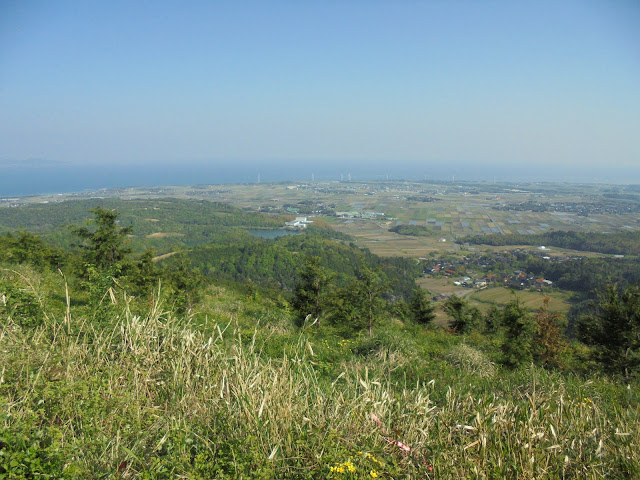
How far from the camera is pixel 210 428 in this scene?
7.41 feet

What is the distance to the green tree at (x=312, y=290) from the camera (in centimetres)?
1179

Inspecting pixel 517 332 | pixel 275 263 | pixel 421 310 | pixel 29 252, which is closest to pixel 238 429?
pixel 517 332

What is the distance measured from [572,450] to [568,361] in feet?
28.8

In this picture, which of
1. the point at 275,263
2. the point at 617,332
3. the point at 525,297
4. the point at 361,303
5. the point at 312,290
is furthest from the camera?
the point at 275,263

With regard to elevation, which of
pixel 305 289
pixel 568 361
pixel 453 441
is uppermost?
pixel 453 441

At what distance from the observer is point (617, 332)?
8.30 m

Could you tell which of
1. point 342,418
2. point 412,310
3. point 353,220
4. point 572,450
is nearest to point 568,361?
point 412,310

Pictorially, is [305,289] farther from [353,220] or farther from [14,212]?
[14,212]

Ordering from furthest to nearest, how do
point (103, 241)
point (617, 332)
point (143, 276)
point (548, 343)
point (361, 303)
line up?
point (361, 303)
point (143, 276)
point (103, 241)
point (548, 343)
point (617, 332)

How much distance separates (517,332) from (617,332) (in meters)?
2.16

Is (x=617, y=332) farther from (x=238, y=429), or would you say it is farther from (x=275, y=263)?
(x=275, y=263)

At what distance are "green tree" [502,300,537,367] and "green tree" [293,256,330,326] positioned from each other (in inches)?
224

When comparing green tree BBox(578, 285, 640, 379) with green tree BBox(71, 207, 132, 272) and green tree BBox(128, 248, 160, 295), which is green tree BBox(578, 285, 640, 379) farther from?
green tree BBox(71, 207, 132, 272)

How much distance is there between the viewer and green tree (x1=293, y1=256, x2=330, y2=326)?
11.8 meters
